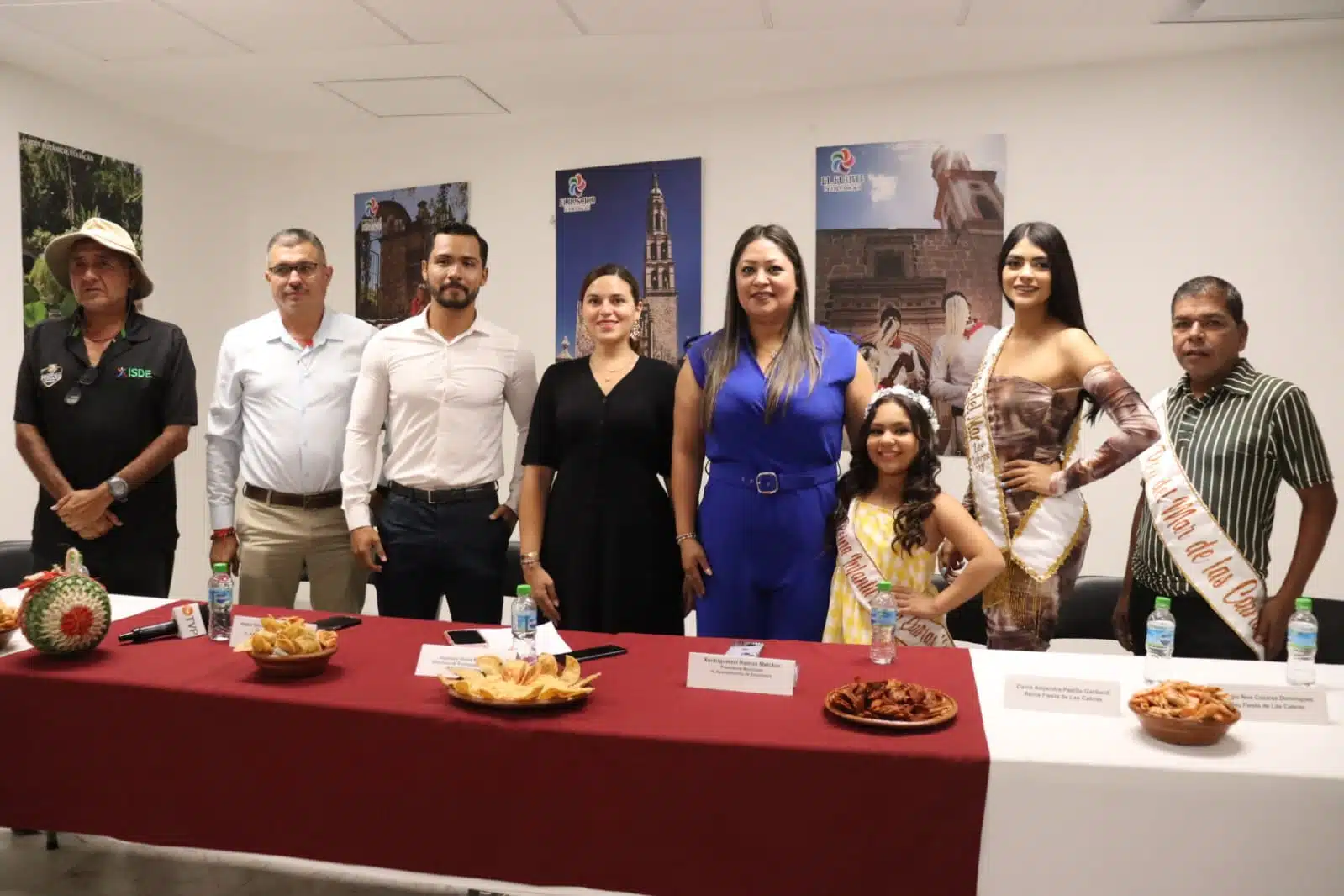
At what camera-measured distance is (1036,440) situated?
2301 millimetres

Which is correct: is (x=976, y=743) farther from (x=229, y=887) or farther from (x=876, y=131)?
(x=876, y=131)

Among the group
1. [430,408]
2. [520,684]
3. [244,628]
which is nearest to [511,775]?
[520,684]

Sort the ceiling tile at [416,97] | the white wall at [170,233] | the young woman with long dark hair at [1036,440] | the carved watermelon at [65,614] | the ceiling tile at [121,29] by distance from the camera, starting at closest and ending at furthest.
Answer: the carved watermelon at [65,614]
the young woman with long dark hair at [1036,440]
the ceiling tile at [121,29]
the white wall at [170,233]
the ceiling tile at [416,97]

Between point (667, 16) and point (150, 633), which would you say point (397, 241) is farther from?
point (150, 633)

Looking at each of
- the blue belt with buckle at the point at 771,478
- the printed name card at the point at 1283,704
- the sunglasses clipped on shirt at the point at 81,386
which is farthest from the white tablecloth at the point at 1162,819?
the sunglasses clipped on shirt at the point at 81,386

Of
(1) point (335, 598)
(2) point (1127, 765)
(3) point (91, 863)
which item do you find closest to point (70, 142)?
(1) point (335, 598)

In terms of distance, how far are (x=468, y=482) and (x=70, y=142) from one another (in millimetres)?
3111

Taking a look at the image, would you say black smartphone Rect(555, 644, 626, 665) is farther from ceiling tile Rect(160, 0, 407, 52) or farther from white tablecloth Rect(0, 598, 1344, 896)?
ceiling tile Rect(160, 0, 407, 52)

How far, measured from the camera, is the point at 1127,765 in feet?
4.87

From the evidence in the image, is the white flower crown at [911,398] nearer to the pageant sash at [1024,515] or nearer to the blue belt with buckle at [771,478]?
the pageant sash at [1024,515]

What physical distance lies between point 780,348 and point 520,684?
1.11 meters

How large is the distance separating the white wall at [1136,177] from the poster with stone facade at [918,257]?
0.29 ft

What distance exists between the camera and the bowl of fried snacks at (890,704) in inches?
62.8

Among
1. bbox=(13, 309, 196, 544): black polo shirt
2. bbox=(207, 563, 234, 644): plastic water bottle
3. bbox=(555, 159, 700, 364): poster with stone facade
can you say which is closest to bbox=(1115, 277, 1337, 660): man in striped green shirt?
bbox=(207, 563, 234, 644): plastic water bottle
